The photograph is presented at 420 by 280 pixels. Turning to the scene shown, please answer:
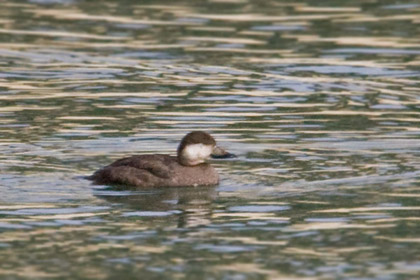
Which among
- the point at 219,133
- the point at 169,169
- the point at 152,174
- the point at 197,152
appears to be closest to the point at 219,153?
the point at 197,152

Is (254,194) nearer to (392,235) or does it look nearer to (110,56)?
(392,235)

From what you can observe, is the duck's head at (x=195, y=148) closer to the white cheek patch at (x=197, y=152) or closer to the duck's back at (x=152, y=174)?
the white cheek patch at (x=197, y=152)

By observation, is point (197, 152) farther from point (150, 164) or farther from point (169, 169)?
point (150, 164)

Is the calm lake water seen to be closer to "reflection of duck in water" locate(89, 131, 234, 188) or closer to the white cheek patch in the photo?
"reflection of duck in water" locate(89, 131, 234, 188)

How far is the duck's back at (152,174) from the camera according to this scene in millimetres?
16297

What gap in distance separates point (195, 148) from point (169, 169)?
459 mm

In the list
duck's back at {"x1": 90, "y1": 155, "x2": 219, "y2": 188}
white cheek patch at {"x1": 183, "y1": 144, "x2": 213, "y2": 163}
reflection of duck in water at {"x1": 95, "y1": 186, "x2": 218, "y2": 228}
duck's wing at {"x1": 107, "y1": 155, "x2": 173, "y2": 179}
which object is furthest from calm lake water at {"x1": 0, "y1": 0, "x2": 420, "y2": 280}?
white cheek patch at {"x1": 183, "y1": 144, "x2": 213, "y2": 163}

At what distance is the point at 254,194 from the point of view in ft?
51.2

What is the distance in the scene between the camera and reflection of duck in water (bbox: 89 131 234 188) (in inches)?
642

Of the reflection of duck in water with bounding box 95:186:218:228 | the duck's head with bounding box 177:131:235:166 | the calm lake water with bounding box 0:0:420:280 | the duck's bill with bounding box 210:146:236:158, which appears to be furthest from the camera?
the duck's bill with bounding box 210:146:236:158

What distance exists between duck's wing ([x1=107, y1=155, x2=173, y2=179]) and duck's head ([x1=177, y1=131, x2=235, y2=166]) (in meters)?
0.21

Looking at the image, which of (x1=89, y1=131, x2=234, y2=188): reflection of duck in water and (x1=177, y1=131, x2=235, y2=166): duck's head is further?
(x1=177, y1=131, x2=235, y2=166): duck's head

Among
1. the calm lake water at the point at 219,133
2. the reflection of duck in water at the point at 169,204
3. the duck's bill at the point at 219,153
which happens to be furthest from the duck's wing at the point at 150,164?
the duck's bill at the point at 219,153

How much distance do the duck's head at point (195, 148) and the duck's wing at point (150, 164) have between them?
0.21m
